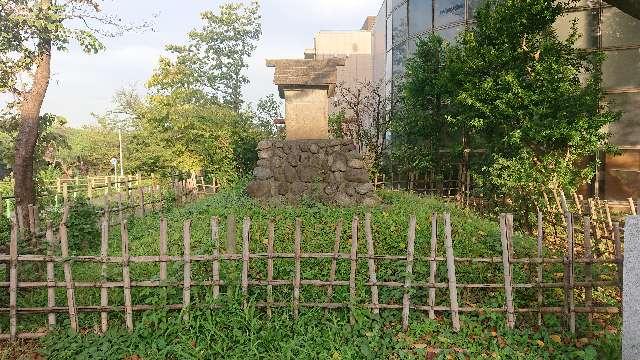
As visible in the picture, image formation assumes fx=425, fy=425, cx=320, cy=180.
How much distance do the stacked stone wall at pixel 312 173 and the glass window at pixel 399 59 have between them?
8149 mm

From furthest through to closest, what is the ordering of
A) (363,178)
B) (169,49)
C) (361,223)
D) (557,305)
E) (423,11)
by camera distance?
1. (169,49)
2. (423,11)
3. (363,178)
4. (361,223)
5. (557,305)

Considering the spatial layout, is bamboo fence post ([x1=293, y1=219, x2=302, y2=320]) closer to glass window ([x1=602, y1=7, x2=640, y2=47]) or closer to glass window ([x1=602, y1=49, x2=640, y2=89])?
glass window ([x1=602, y1=49, x2=640, y2=89])

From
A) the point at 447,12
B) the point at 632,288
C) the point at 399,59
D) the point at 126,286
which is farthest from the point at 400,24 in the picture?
the point at 632,288

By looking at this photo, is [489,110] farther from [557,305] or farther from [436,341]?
[436,341]

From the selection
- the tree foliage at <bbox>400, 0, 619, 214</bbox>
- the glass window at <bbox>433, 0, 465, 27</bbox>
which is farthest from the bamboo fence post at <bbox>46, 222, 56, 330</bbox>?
the glass window at <bbox>433, 0, 465, 27</bbox>

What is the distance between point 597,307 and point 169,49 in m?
32.1

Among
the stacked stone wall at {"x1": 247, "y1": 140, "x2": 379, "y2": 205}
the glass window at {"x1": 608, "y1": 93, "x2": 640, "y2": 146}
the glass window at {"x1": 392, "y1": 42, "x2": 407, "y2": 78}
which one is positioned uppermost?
the glass window at {"x1": 392, "y1": 42, "x2": 407, "y2": 78}

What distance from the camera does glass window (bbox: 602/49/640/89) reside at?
474 inches

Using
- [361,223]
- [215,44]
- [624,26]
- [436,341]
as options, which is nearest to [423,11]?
[624,26]

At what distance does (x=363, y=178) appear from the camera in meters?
11.8

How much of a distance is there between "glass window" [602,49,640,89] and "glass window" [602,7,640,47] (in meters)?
0.29

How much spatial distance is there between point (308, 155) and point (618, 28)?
31.6 ft

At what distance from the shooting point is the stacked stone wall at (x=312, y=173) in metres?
11.9

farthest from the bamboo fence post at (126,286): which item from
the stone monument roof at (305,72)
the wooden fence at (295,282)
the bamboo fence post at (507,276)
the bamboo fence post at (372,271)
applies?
the stone monument roof at (305,72)
